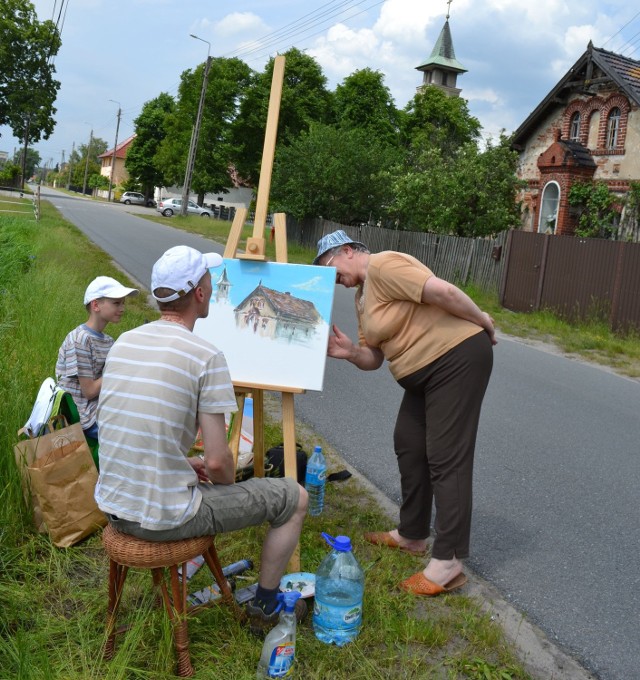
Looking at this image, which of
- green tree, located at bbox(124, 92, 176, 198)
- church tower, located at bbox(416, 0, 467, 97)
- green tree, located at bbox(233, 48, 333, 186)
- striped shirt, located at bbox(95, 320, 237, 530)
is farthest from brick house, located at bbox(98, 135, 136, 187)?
striped shirt, located at bbox(95, 320, 237, 530)

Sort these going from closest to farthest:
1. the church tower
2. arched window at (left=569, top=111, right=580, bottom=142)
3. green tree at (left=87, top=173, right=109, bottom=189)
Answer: arched window at (left=569, top=111, right=580, bottom=142) < the church tower < green tree at (left=87, top=173, right=109, bottom=189)

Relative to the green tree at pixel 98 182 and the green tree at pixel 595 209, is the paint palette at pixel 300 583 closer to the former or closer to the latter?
the green tree at pixel 595 209

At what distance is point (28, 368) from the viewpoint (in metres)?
5.81

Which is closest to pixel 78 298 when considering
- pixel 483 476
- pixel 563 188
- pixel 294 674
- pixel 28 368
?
pixel 28 368

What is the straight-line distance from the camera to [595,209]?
74.4ft

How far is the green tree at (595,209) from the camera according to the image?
21.9m

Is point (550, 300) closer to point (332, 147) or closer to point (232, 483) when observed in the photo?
point (232, 483)

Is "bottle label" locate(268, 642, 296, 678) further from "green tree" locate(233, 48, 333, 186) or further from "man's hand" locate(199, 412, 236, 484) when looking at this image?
"green tree" locate(233, 48, 333, 186)

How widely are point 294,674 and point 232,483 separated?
2.55 ft

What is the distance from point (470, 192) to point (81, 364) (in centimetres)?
1750

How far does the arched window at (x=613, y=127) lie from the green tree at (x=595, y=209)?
1.41 meters

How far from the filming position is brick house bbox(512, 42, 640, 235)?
22562 mm

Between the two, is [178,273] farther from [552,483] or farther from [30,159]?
[30,159]

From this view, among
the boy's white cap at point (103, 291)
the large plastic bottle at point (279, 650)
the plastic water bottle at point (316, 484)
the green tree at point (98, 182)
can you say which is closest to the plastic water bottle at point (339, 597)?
the large plastic bottle at point (279, 650)
